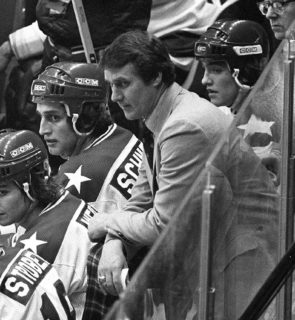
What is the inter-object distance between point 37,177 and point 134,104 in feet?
2.76

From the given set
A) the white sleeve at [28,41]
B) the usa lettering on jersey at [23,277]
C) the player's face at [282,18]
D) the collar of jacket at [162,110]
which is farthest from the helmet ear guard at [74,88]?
the white sleeve at [28,41]

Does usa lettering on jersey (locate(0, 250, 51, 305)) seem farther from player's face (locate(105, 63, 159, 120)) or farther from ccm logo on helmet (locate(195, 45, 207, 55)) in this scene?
ccm logo on helmet (locate(195, 45, 207, 55))

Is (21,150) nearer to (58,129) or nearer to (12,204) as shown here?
(12,204)

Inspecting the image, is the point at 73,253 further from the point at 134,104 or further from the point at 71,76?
the point at 71,76

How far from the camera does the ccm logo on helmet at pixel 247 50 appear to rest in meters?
5.80

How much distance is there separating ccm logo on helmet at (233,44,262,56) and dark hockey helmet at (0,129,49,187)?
1070 millimetres

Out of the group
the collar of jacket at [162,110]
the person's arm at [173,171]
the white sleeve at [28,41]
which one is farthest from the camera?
the white sleeve at [28,41]

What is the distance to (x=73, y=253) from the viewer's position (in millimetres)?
5066

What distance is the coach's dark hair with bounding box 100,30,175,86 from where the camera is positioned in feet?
15.9

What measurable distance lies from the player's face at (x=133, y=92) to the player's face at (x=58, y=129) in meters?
1.16

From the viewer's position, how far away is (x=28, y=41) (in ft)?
25.8

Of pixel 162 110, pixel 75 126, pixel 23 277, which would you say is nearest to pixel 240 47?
pixel 75 126

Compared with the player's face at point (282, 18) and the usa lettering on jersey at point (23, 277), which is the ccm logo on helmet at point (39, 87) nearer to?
the player's face at point (282, 18)

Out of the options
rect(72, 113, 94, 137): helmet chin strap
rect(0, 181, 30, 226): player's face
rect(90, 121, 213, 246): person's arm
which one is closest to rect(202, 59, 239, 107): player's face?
rect(72, 113, 94, 137): helmet chin strap
